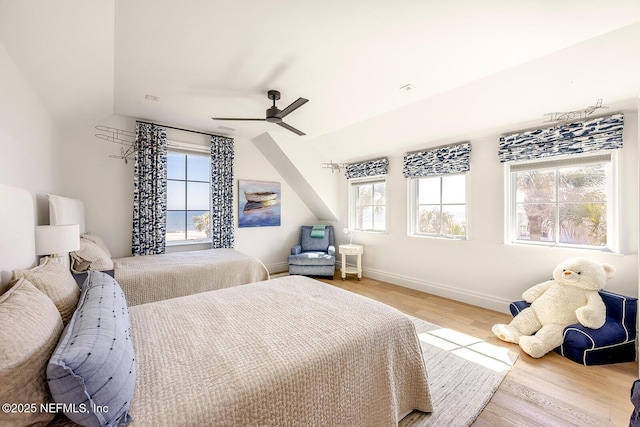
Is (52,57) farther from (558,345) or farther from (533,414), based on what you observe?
(558,345)

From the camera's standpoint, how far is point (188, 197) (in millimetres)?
4207

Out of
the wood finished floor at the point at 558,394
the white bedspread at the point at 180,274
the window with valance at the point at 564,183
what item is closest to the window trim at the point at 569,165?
the window with valance at the point at 564,183

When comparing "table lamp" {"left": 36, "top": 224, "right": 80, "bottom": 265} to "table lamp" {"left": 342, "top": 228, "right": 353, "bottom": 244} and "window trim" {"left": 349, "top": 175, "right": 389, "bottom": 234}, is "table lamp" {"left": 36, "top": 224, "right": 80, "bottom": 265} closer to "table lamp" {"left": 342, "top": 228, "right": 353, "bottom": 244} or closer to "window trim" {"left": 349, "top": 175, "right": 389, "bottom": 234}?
"table lamp" {"left": 342, "top": 228, "right": 353, "bottom": 244}

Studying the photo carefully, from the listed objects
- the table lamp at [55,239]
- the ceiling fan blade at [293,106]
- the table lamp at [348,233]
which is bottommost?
the table lamp at [348,233]

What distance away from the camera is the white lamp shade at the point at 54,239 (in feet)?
5.58

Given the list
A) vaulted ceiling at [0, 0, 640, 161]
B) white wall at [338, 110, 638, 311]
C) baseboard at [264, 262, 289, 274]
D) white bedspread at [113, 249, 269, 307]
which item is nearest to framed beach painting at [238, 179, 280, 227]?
baseboard at [264, 262, 289, 274]

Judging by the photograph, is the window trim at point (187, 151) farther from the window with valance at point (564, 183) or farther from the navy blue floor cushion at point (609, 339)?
the navy blue floor cushion at point (609, 339)

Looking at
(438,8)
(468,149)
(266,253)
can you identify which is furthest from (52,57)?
(468,149)

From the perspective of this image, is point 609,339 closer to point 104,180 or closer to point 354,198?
point 354,198

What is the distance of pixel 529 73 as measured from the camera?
2268 millimetres

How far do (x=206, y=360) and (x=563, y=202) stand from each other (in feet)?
12.0

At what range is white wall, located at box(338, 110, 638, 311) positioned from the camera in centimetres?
236

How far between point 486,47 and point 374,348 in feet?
7.38

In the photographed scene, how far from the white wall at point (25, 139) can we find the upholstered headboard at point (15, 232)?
22 cm
